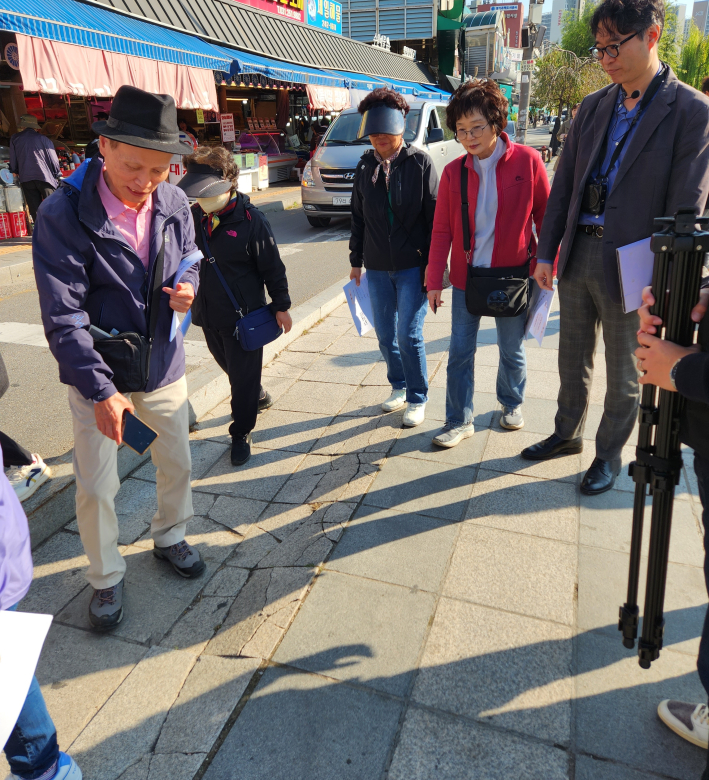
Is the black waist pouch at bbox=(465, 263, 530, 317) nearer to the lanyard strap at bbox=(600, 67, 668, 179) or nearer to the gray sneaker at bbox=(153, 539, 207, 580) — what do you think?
the lanyard strap at bbox=(600, 67, 668, 179)

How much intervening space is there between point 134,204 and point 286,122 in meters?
21.1

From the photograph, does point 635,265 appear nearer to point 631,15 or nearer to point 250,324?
point 631,15

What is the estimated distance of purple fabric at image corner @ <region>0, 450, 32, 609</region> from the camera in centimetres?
143

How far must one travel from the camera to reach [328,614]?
2.43 metres

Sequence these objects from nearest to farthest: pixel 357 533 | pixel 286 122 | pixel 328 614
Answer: pixel 328 614
pixel 357 533
pixel 286 122

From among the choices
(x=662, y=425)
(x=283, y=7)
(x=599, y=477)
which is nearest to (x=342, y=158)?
(x=599, y=477)

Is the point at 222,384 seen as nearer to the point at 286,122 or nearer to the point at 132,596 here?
the point at 132,596

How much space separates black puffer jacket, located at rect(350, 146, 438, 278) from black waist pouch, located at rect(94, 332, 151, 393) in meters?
1.79

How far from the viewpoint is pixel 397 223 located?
368 centimetres

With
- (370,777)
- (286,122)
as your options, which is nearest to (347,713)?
(370,777)

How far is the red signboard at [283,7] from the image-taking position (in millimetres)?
17641

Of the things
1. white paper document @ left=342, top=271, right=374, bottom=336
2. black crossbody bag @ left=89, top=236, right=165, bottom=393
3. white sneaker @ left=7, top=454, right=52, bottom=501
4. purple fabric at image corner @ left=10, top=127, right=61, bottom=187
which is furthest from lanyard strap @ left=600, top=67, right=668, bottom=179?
purple fabric at image corner @ left=10, top=127, right=61, bottom=187

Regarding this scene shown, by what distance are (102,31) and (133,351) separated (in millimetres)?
9653

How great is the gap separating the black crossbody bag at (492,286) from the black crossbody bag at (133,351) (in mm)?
1703
